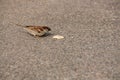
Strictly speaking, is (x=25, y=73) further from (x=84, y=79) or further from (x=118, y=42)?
(x=118, y=42)

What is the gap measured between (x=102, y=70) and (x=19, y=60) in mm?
1440

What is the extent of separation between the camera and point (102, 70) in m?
6.19

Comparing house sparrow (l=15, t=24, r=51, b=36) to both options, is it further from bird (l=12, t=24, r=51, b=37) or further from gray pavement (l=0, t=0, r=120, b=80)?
gray pavement (l=0, t=0, r=120, b=80)

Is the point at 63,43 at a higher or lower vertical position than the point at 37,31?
lower

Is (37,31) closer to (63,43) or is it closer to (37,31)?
(37,31)

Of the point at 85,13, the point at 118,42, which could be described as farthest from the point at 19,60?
the point at 85,13

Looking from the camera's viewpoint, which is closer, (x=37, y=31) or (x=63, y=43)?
(x=63, y=43)

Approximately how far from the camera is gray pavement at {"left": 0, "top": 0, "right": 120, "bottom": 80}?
6.13m

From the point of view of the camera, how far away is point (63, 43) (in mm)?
7438

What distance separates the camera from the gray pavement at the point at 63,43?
20.1 ft

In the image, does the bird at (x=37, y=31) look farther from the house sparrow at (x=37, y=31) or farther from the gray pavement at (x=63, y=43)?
the gray pavement at (x=63, y=43)

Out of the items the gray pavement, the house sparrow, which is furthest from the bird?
the gray pavement

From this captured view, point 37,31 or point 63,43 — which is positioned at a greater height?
point 37,31

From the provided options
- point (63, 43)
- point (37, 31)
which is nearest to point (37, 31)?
point (37, 31)
